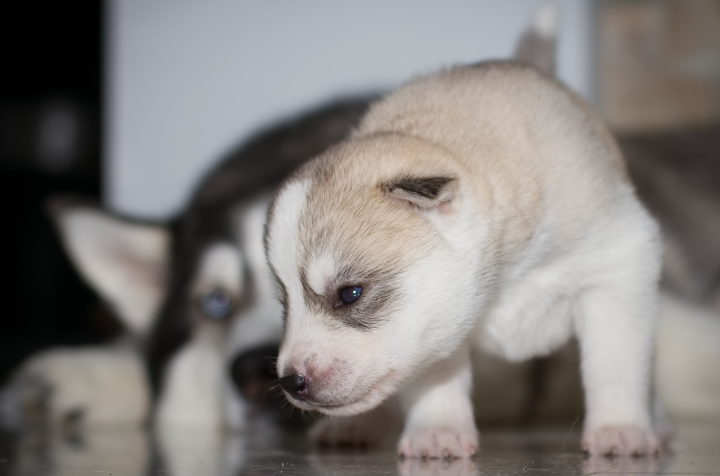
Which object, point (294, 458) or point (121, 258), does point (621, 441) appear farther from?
point (121, 258)

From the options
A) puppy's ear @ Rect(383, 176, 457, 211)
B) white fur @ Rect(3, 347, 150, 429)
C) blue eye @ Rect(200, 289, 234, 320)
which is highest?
puppy's ear @ Rect(383, 176, 457, 211)

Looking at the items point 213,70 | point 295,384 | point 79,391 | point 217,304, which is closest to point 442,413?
point 295,384

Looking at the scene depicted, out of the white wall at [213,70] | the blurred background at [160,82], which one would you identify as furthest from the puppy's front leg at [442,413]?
the white wall at [213,70]

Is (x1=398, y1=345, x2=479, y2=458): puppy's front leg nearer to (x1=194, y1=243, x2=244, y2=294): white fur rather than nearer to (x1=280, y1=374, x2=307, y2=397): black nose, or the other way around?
(x1=280, y1=374, x2=307, y2=397): black nose

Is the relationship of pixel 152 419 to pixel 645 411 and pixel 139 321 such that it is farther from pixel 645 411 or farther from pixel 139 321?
pixel 645 411

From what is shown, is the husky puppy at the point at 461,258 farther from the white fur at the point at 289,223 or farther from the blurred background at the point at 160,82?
the blurred background at the point at 160,82

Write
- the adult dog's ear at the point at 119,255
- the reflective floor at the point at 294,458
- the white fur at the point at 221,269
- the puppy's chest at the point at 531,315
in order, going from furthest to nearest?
the adult dog's ear at the point at 119,255 < the white fur at the point at 221,269 < the puppy's chest at the point at 531,315 < the reflective floor at the point at 294,458

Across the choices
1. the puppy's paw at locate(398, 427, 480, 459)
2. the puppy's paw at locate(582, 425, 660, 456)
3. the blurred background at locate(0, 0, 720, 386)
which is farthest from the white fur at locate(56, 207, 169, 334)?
the puppy's paw at locate(582, 425, 660, 456)
